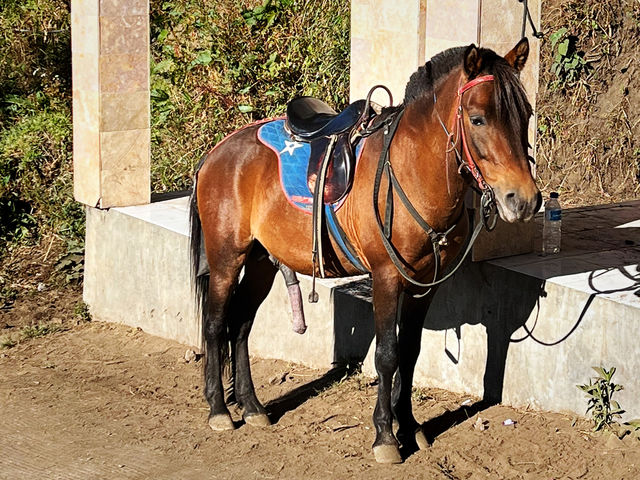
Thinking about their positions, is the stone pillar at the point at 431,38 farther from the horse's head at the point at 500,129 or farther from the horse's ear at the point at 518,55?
the horse's head at the point at 500,129

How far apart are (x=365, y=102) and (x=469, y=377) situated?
190 cm

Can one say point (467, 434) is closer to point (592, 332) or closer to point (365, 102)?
point (592, 332)

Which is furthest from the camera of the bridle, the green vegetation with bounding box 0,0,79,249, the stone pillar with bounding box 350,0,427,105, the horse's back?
the green vegetation with bounding box 0,0,79,249

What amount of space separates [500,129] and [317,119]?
1.47 meters

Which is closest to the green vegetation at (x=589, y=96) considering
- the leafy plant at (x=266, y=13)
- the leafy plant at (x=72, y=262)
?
the leafy plant at (x=266, y=13)

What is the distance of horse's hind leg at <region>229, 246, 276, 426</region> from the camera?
6.50 metres

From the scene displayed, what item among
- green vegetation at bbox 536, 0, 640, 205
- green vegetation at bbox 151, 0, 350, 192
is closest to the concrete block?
green vegetation at bbox 151, 0, 350, 192

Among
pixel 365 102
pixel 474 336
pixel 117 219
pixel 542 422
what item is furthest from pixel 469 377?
pixel 117 219

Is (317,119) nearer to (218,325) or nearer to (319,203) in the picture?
(319,203)

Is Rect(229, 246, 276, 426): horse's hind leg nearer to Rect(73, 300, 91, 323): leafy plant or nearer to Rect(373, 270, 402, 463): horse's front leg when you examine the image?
Rect(373, 270, 402, 463): horse's front leg

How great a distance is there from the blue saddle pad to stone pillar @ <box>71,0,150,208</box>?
9.33 feet

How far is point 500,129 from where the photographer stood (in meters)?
4.84

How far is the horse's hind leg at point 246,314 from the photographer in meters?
6.50

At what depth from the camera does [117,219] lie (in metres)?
8.73
